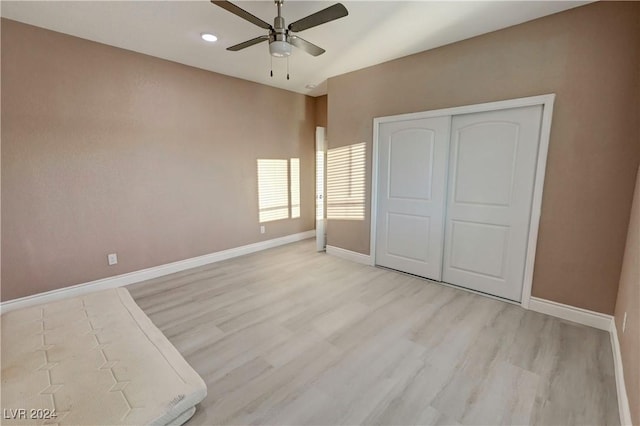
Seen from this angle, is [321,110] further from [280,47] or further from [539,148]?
[539,148]

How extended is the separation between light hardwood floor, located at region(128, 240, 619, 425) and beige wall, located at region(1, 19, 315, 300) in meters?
0.74

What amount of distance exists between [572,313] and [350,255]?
260cm

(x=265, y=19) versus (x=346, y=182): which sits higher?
(x=265, y=19)

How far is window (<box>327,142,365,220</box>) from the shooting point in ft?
13.6

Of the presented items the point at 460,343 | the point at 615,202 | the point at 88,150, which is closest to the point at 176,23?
the point at 88,150

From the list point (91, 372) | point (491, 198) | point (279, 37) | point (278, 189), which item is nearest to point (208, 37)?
point (279, 37)

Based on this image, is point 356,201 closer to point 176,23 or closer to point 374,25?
point 374,25

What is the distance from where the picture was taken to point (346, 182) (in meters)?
4.34

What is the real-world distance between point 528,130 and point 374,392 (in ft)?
8.88

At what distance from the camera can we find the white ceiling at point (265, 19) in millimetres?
2396

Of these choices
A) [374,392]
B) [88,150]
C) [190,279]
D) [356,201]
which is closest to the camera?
[374,392]

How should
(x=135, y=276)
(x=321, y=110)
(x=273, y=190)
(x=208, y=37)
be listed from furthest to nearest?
(x=321, y=110) < (x=273, y=190) < (x=135, y=276) < (x=208, y=37)

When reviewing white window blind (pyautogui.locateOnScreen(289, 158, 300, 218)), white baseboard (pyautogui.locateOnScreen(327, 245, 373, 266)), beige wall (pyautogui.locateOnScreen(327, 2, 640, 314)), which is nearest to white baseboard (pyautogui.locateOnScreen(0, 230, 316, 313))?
white window blind (pyautogui.locateOnScreen(289, 158, 300, 218))

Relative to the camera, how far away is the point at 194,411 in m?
1.66
